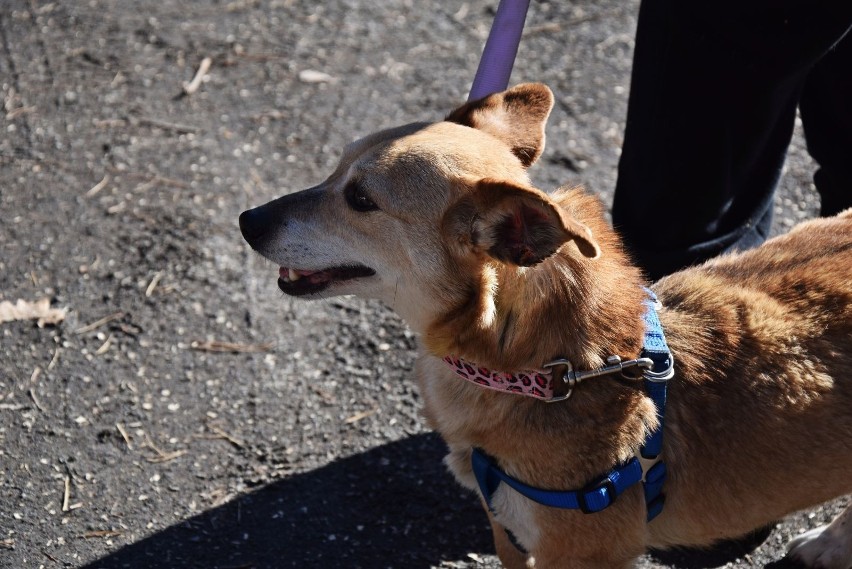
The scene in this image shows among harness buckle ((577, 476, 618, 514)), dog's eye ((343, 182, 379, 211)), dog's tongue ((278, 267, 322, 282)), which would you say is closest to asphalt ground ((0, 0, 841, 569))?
harness buckle ((577, 476, 618, 514))

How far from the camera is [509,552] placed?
10.4 ft

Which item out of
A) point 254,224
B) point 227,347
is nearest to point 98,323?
point 227,347

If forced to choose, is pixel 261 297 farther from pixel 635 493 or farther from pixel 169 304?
pixel 635 493

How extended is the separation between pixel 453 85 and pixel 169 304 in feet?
8.08

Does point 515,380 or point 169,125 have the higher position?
point 515,380

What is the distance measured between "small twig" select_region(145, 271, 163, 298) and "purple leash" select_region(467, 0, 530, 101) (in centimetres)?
192

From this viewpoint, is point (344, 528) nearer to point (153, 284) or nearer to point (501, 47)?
point (153, 284)

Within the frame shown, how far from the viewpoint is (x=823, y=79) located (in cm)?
362

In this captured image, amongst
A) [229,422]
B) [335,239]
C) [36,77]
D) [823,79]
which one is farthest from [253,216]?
[36,77]

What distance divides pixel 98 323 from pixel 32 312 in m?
0.32

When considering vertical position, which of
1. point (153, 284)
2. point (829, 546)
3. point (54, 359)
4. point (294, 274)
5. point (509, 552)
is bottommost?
point (54, 359)

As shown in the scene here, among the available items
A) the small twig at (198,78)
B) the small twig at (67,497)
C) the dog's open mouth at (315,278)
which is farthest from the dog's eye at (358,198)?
the small twig at (198,78)

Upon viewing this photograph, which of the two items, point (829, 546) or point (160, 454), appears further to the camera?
point (160, 454)

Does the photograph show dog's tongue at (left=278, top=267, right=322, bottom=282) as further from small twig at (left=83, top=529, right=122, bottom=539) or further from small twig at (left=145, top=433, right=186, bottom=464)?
small twig at (left=83, top=529, right=122, bottom=539)
